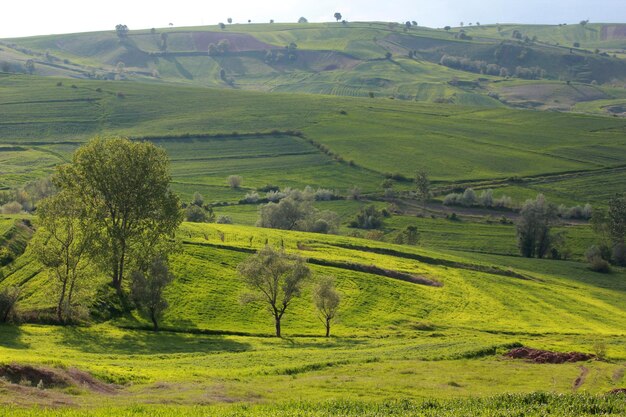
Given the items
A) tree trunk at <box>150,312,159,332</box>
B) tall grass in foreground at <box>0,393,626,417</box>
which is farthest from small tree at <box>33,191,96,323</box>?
tall grass in foreground at <box>0,393,626,417</box>

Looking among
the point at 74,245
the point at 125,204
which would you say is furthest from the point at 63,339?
the point at 125,204

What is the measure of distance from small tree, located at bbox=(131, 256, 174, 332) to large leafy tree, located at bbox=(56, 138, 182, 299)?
282cm

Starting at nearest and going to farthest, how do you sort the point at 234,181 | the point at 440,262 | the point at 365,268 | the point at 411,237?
1. the point at 365,268
2. the point at 440,262
3. the point at 411,237
4. the point at 234,181

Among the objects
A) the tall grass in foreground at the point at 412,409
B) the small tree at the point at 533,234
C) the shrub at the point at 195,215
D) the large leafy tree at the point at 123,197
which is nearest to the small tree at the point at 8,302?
the large leafy tree at the point at 123,197

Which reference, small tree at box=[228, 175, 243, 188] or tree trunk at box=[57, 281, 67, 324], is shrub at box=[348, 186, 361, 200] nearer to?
small tree at box=[228, 175, 243, 188]

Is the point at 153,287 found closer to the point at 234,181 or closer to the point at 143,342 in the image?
the point at 143,342

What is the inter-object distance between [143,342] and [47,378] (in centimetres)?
2586

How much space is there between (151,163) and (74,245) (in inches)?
496

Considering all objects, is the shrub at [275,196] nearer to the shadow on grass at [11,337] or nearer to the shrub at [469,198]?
the shrub at [469,198]

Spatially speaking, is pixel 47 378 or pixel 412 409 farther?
pixel 47 378

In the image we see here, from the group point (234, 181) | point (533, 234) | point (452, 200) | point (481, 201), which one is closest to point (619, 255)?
point (533, 234)

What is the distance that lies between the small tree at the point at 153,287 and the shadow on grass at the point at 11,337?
1201cm

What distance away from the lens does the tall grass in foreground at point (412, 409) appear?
110 feet

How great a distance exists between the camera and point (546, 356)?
59.7 meters
